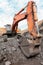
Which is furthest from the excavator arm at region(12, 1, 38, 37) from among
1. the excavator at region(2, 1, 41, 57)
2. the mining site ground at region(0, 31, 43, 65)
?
the mining site ground at region(0, 31, 43, 65)

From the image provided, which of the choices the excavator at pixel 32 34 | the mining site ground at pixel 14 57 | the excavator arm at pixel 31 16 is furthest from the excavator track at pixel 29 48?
the excavator arm at pixel 31 16

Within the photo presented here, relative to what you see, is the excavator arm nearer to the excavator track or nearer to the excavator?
the excavator

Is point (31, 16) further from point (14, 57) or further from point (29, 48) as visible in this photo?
point (14, 57)

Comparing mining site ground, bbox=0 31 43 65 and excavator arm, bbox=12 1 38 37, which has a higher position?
excavator arm, bbox=12 1 38 37

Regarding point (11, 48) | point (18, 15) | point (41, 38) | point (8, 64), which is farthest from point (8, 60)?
point (18, 15)

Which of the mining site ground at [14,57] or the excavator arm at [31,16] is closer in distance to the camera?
the mining site ground at [14,57]

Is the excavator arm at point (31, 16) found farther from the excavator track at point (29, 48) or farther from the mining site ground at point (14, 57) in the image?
the mining site ground at point (14, 57)

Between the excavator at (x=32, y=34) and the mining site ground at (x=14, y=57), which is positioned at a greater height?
the excavator at (x=32, y=34)

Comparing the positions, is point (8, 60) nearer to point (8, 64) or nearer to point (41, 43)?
point (8, 64)

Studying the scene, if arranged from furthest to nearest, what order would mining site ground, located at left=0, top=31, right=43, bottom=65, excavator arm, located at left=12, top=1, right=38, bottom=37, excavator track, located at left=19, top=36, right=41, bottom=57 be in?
excavator arm, located at left=12, top=1, right=38, bottom=37 < excavator track, located at left=19, top=36, right=41, bottom=57 < mining site ground, located at left=0, top=31, right=43, bottom=65

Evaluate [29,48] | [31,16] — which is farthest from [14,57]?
[31,16]

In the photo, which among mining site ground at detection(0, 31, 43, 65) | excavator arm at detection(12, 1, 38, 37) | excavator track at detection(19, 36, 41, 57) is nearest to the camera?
mining site ground at detection(0, 31, 43, 65)

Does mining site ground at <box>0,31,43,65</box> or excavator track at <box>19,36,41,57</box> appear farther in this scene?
excavator track at <box>19,36,41,57</box>

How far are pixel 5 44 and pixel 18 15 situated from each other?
2.47 m
